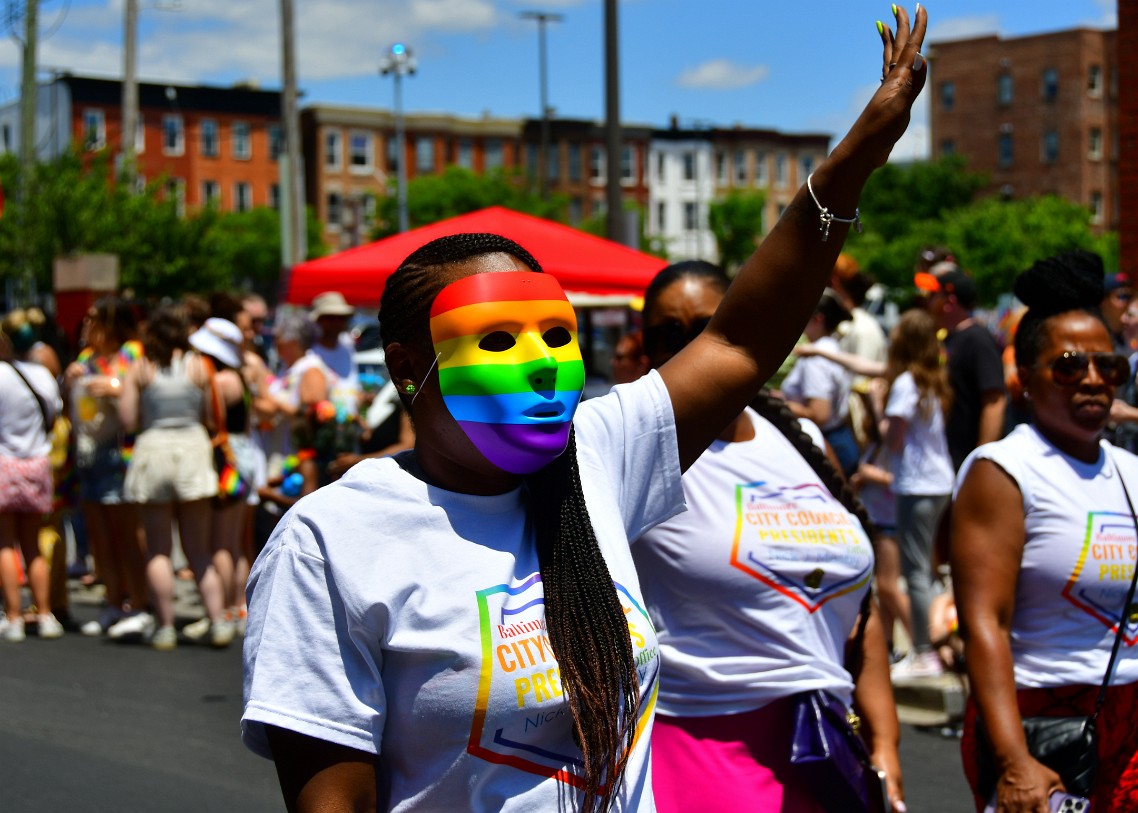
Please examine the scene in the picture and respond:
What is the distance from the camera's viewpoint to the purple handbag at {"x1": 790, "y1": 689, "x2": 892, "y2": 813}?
2809 millimetres

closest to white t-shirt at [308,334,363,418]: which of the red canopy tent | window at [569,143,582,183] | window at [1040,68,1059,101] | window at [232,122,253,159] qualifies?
the red canopy tent

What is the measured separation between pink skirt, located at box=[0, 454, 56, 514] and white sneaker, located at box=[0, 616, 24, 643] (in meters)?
0.66

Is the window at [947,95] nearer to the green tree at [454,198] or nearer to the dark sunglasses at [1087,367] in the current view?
the green tree at [454,198]

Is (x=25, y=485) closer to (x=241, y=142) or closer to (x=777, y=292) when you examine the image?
(x=777, y=292)

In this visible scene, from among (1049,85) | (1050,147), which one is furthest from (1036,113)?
(1050,147)

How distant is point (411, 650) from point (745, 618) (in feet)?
4.00

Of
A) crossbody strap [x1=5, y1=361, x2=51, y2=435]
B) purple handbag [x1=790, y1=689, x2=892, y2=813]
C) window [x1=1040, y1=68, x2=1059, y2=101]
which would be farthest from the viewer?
window [x1=1040, y1=68, x2=1059, y2=101]

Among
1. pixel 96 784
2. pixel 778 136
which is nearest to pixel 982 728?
pixel 96 784

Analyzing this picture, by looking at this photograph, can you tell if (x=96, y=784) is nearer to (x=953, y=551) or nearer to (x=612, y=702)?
(x=953, y=551)

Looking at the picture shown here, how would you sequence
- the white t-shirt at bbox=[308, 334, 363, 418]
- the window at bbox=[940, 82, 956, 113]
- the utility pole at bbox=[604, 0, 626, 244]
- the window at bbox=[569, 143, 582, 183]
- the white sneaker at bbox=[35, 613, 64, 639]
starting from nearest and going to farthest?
the white t-shirt at bbox=[308, 334, 363, 418] < the white sneaker at bbox=[35, 613, 64, 639] < the utility pole at bbox=[604, 0, 626, 244] < the window at bbox=[940, 82, 956, 113] < the window at bbox=[569, 143, 582, 183]

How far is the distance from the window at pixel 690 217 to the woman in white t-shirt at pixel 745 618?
84.0 metres

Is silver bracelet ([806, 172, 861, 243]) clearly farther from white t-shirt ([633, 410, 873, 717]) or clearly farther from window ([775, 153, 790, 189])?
window ([775, 153, 790, 189])

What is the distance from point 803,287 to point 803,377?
5.08 m

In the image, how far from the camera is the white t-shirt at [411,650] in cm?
178
